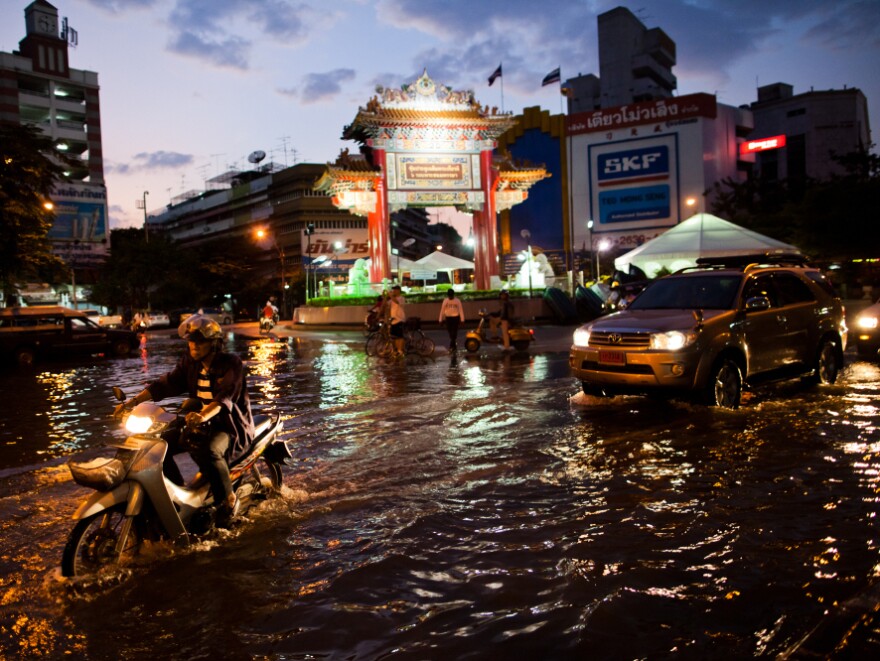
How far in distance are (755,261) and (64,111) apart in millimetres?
79941

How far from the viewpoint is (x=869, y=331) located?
12.9 meters

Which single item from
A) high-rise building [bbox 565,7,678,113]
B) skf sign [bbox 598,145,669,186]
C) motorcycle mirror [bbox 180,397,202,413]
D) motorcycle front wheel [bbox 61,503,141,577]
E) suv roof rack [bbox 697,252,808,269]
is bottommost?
motorcycle front wheel [bbox 61,503,141,577]

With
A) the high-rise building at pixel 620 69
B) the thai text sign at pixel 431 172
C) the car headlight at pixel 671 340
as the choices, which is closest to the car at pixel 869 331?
the car headlight at pixel 671 340

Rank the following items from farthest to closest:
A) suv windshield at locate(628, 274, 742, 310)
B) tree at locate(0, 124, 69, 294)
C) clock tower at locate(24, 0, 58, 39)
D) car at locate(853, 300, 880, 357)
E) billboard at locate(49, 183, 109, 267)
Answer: clock tower at locate(24, 0, 58, 39) → billboard at locate(49, 183, 109, 267) → tree at locate(0, 124, 69, 294) → car at locate(853, 300, 880, 357) → suv windshield at locate(628, 274, 742, 310)

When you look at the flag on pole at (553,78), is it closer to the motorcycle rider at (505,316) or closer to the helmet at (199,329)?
the motorcycle rider at (505,316)

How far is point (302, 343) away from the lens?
2584cm

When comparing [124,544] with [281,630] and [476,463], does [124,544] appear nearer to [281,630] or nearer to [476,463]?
[281,630]

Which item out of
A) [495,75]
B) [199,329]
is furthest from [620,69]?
[199,329]

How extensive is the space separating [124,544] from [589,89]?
71.5m

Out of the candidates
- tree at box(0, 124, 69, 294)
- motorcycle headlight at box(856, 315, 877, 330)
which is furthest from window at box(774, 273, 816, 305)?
tree at box(0, 124, 69, 294)

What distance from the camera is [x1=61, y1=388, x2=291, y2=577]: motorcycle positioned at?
3885 millimetres

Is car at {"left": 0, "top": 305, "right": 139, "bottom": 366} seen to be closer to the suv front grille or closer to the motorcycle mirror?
the suv front grille

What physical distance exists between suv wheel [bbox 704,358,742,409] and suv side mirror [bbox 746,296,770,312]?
71 cm

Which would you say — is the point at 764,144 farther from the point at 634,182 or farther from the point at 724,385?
the point at 724,385
